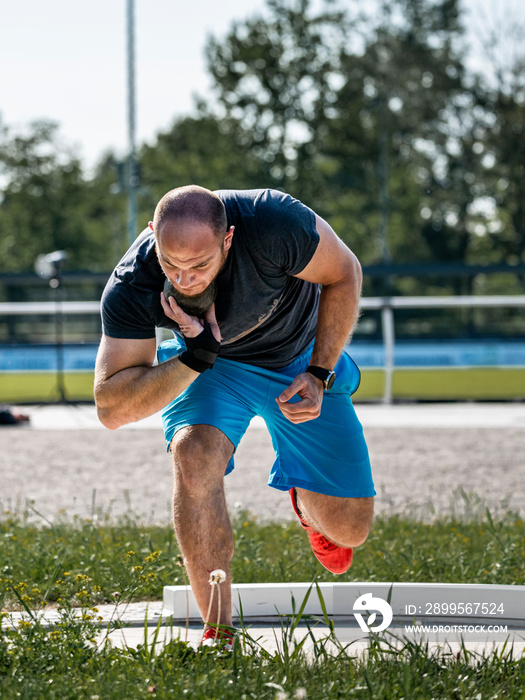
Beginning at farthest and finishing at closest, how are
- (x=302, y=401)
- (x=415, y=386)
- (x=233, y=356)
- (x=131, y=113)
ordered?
(x=131, y=113) → (x=415, y=386) → (x=233, y=356) → (x=302, y=401)

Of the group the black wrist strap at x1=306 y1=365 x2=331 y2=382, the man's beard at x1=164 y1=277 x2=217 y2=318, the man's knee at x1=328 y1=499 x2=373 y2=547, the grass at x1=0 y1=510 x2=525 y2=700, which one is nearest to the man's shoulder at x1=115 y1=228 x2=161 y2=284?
the man's beard at x1=164 y1=277 x2=217 y2=318

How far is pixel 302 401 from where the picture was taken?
3.48m

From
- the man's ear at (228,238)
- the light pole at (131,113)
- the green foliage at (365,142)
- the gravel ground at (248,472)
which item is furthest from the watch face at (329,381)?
the green foliage at (365,142)

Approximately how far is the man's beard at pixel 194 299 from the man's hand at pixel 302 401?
1.40 ft

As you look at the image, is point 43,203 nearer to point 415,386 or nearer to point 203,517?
point 415,386

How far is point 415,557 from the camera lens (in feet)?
15.1

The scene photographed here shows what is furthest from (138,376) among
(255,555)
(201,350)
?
(255,555)

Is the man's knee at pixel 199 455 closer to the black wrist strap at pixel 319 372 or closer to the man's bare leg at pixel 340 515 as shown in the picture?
the black wrist strap at pixel 319 372

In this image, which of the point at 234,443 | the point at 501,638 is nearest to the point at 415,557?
the point at 501,638

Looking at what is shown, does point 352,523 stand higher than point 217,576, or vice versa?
point 217,576

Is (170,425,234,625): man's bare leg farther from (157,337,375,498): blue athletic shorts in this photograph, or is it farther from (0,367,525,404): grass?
(0,367,525,404): grass

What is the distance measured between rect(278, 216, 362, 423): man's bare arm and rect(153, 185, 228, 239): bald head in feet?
1.74

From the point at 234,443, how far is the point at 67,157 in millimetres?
51857

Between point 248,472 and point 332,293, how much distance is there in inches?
170
